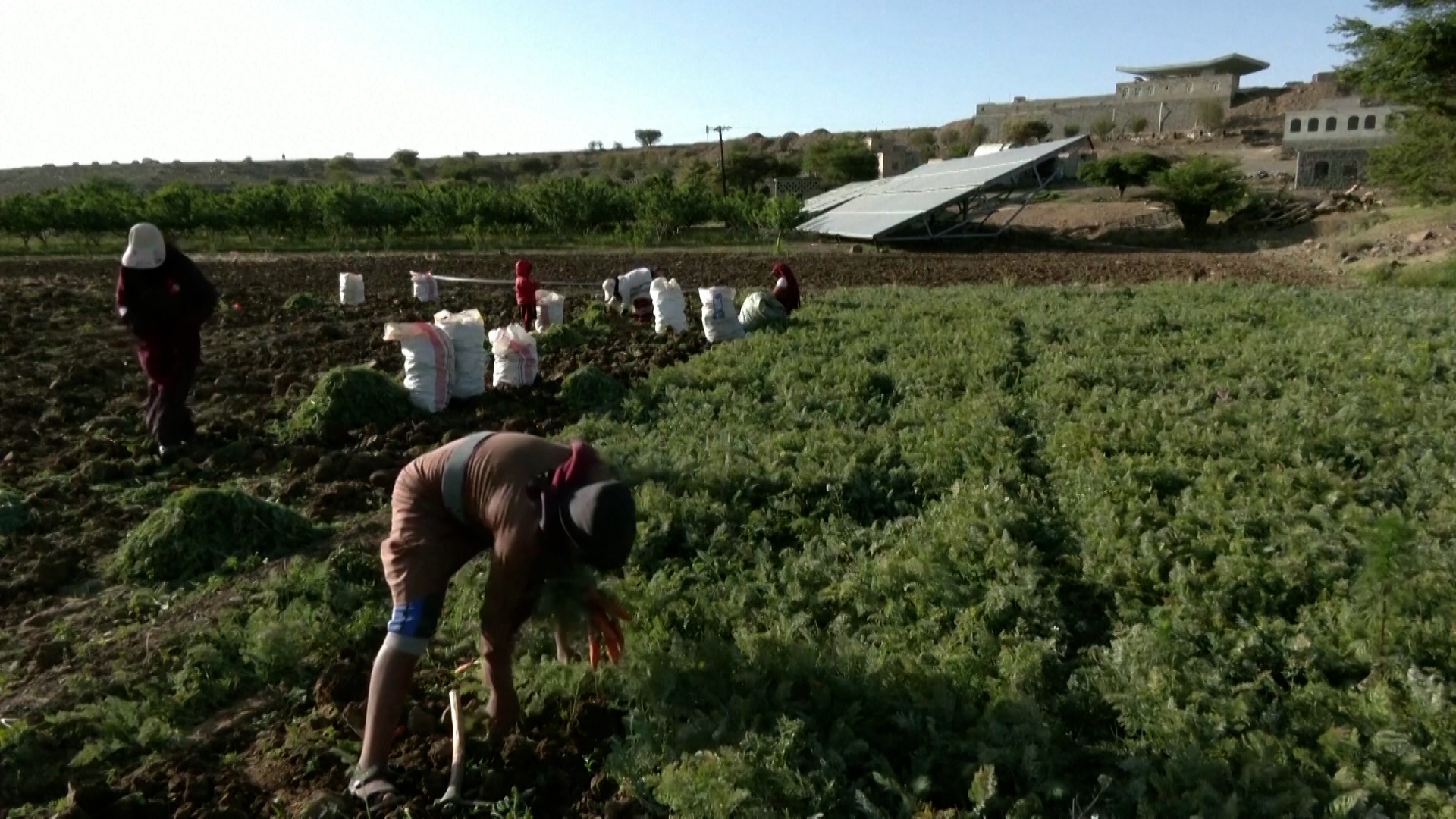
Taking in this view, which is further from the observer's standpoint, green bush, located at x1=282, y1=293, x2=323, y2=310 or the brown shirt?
green bush, located at x1=282, y1=293, x2=323, y2=310

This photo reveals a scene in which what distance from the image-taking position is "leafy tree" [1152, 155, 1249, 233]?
3108cm

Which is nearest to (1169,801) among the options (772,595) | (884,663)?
(884,663)

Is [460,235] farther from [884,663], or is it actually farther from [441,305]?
[884,663]

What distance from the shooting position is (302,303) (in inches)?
596

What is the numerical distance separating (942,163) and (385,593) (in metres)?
37.5

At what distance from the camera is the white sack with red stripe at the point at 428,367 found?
26.8ft

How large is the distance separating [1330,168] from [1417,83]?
18.1m

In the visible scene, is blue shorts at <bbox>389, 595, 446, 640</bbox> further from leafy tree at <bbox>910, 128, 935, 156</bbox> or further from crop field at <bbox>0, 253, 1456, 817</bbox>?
leafy tree at <bbox>910, 128, 935, 156</bbox>

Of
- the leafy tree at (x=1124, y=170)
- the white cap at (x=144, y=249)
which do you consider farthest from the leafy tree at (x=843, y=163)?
the white cap at (x=144, y=249)

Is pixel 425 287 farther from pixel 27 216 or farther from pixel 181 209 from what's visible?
pixel 27 216

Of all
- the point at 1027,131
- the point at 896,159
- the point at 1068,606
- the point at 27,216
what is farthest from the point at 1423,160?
the point at 1027,131

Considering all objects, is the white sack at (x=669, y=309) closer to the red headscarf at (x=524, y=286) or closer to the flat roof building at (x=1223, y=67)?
the red headscarf at (x=524, y=286)

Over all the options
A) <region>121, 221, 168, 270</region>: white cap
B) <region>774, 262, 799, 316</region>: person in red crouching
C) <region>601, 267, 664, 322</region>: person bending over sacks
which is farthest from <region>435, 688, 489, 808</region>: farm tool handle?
<region>601, 267, 664, 322</region>: person bending over sacks

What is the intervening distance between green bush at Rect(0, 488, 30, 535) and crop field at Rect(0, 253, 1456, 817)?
0.07 ft
